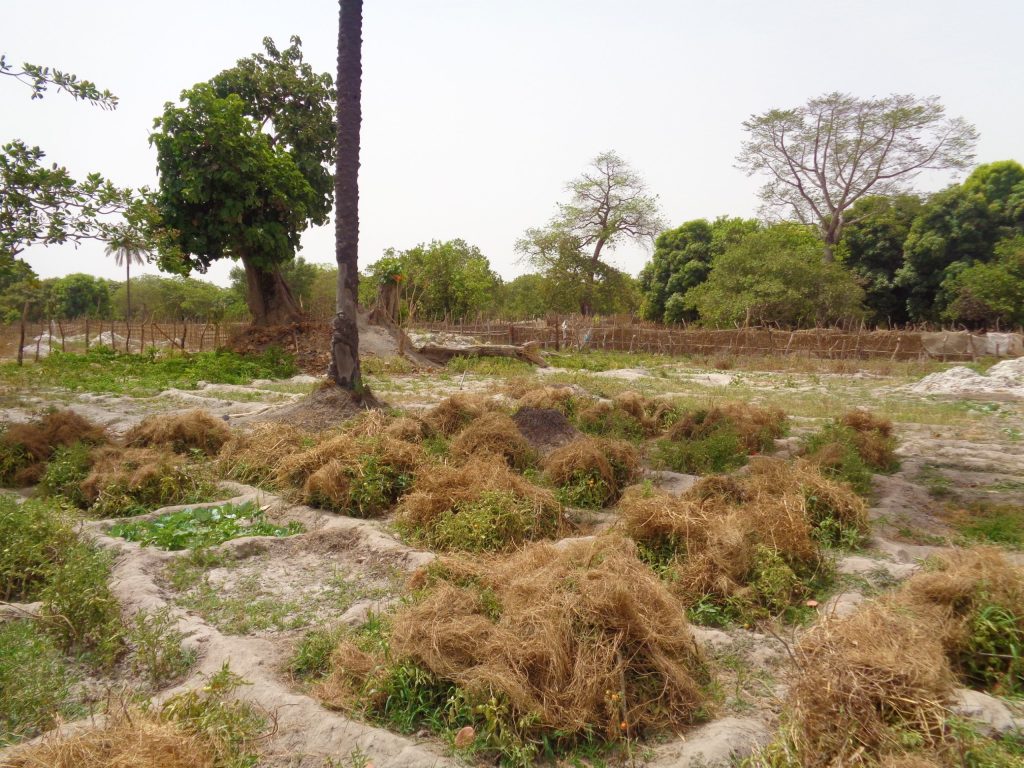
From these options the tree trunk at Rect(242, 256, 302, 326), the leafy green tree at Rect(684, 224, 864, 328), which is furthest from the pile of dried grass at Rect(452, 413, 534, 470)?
the leafy green tree at Rect(684, 224, 864, 328)

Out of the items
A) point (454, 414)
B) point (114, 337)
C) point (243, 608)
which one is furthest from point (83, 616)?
point (114, 337)

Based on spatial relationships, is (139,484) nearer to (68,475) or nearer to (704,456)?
(68,475)

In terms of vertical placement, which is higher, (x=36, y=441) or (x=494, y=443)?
(x=494, y=443)

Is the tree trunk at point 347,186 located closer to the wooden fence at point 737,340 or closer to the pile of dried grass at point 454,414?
the pile of dried grass at point 454,414

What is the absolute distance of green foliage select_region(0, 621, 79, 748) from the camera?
3.08 m

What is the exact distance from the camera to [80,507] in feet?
20.8

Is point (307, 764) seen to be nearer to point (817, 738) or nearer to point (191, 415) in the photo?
point (817, 738)

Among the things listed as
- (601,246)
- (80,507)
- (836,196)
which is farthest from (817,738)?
(601,246)

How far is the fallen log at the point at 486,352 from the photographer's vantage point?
2038 centimetres

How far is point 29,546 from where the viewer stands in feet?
15.5

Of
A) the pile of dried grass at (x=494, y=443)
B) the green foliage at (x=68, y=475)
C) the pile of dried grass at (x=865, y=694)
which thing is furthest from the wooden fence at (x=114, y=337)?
the pile of dried grass at (x=865, y=694)

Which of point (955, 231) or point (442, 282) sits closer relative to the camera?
point (955, 231)

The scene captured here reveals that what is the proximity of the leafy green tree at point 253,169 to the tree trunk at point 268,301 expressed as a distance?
0.10 ft

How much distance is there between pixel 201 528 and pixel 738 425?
598cm
